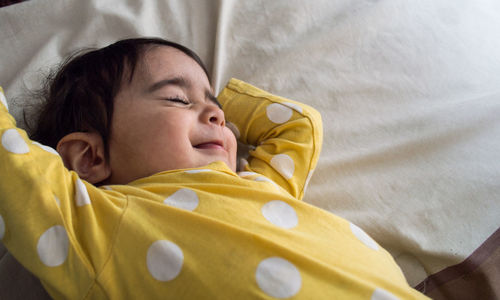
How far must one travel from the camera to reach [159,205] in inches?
25.5

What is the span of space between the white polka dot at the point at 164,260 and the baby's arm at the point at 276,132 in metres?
0.36

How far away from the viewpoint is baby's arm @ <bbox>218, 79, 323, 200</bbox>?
3.00 feet

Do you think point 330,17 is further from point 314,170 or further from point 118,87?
point 118,87

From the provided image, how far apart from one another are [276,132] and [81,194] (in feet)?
1.66

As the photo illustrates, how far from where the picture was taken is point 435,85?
1.03 m

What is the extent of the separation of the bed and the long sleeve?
19cm

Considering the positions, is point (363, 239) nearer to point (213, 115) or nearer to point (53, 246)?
point (213, 115)

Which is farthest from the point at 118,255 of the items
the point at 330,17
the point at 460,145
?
the point at 330,17

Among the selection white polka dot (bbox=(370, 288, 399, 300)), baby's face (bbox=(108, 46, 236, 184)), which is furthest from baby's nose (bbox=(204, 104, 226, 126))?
white polka dot (bbox=(370, 288, 399, 300))

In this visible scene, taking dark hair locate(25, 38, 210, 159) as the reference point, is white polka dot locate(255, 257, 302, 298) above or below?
below

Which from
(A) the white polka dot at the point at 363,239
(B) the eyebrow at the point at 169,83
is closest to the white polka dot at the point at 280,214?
(A) the white polka dot at the point at 363,239

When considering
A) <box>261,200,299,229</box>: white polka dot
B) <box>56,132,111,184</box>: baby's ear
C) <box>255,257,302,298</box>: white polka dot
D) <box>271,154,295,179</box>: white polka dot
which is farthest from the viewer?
<box>271,154,295,179</box>: white polka dot

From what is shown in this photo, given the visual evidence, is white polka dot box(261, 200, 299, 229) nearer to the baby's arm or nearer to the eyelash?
the baby's arm

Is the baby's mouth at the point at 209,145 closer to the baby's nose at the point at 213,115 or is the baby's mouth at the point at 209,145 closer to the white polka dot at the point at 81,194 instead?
the baby's nose at the point at 213,115
